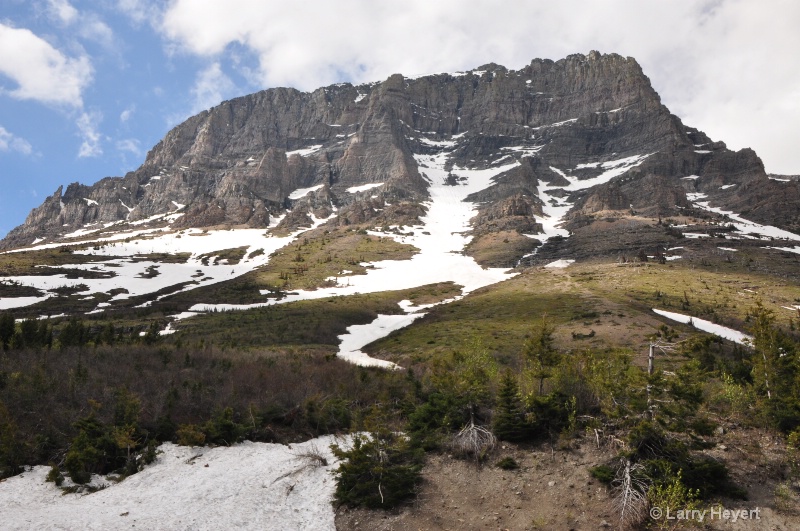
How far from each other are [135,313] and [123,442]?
70194mm

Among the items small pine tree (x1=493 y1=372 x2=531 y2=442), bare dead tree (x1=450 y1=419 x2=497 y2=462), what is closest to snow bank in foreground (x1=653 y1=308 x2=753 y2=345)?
small pine tree (x1=493 y1=372 x2=531 y2=442)

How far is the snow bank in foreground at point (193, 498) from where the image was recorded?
1083 cm

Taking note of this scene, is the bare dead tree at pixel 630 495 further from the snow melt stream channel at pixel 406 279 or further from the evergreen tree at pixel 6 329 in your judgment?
the evergreen tree at pixel 6 329

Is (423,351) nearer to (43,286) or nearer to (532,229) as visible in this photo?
(43,286)

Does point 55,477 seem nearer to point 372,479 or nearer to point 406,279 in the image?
point 372,479

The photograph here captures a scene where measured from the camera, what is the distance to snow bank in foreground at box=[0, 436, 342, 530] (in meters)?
10.8

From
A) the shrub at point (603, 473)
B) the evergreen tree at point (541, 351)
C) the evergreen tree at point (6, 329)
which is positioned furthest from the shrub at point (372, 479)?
the evergreen tree at point (6, 329)

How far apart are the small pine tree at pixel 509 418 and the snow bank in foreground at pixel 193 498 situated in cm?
596

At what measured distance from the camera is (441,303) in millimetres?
76375

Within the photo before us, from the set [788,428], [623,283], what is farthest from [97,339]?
[623,283]

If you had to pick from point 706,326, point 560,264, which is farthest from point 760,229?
point 706,326

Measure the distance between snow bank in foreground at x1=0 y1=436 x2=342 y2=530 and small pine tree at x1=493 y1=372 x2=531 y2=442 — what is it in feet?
19.5

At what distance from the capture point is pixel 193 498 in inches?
484

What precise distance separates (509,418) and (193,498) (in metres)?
10.1
